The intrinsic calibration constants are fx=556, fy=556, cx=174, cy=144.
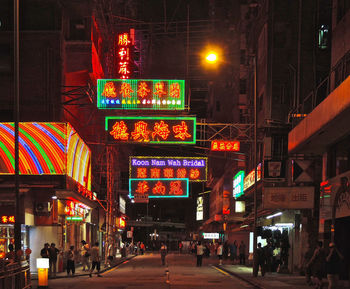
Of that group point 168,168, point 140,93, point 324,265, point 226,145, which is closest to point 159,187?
Answer: point 168,168

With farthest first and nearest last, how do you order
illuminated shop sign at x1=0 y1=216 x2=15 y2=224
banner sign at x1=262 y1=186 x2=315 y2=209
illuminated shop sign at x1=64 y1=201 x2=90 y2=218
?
1. illuminated shop sign at x1=64 y1=201 x2=90 y2=218
2. illuminated shop sign at x1=0 y1=216 x2=15 y2=224
3. banner sign at x1=262 y1=186 x2=315 y2=209

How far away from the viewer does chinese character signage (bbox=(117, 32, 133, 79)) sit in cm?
3497

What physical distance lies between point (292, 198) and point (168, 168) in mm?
18439

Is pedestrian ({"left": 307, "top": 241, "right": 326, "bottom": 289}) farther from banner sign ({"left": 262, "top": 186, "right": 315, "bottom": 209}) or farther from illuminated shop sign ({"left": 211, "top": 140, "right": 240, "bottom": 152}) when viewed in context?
illuminated shop sign ({"left": 211, "top": 140, "right": 240, "bottom": 152})

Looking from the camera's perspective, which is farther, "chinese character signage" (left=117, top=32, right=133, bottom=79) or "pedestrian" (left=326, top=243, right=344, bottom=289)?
"chinese character signage" (left=117, top=32, right=133, bottom=79)

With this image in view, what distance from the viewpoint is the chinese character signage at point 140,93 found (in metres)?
29.3

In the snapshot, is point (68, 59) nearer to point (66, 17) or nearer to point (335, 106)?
point (66, 17)

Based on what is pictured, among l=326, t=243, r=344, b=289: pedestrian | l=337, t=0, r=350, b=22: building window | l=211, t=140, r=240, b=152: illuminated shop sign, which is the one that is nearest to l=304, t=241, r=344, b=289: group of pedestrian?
l=326, t=243, r=344, b=289: pedestrian

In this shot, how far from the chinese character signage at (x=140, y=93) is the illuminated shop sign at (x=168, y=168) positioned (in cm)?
1157

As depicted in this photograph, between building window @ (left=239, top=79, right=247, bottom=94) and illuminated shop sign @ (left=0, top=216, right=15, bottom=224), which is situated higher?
building window @ (left=239, top=79, right=247, bottom=94)

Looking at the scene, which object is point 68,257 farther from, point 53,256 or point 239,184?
point 239,184

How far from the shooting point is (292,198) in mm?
Answer: 23516

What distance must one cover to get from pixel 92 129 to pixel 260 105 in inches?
494

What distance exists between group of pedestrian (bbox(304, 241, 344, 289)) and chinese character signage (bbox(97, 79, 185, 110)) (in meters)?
11.6
